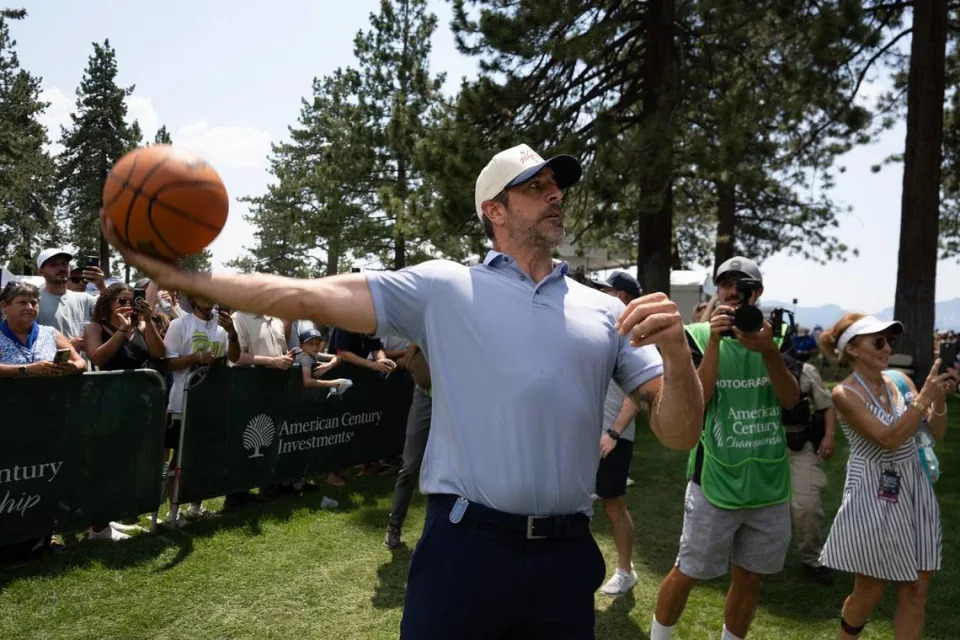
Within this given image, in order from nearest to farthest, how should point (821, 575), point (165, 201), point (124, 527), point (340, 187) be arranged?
point (165, 201)
point (821, 575)
point (124, 527)
point (340, 187)

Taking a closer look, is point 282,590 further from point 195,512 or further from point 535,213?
point 535,213

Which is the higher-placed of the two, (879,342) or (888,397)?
(879,342)

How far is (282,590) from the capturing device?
514 centimetres

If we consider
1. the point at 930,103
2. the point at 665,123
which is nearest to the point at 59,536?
the point at 665,123

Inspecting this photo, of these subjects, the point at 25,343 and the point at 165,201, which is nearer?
the point at 165,201

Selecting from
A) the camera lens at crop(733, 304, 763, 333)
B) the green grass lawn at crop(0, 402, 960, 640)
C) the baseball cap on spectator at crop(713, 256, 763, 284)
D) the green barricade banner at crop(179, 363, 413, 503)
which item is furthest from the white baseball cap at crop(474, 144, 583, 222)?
the green barricade banner at crop(179, 363, 413, 503)

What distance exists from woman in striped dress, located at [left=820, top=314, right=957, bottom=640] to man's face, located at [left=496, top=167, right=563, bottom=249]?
8.51ft

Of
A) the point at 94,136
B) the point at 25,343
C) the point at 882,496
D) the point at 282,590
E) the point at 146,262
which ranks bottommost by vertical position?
the point at 282,590

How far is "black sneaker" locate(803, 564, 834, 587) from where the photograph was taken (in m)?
5.70

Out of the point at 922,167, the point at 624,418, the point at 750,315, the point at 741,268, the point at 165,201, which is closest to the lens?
the point at 165,201

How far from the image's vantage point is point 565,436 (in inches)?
85.7

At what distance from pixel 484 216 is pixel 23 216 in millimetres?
48393

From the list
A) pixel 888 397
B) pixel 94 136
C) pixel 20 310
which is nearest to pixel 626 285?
pixel 888 397

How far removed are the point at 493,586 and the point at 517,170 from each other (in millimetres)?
1344
